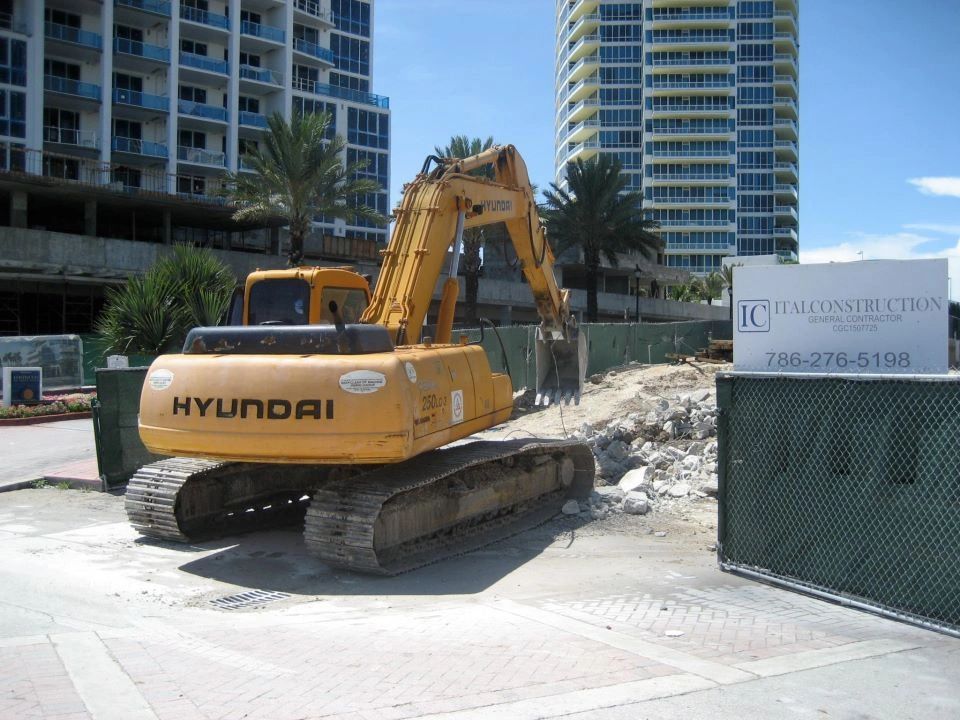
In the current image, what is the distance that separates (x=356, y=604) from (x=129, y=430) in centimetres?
632

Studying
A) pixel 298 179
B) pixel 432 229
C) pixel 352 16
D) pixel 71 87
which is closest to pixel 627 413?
→ pixel 432 229

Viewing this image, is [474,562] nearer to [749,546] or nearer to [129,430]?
[749,546]

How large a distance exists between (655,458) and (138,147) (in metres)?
48.7

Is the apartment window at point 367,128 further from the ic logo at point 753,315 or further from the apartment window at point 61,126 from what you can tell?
the ic logo at point 753,315

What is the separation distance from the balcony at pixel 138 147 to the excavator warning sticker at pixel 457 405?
49.0 metres

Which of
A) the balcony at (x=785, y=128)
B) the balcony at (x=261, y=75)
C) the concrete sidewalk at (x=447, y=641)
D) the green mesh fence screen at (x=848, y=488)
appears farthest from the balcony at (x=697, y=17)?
the green mesh fence screen at (x=848, y=488)

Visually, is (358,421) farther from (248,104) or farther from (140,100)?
(248,104)

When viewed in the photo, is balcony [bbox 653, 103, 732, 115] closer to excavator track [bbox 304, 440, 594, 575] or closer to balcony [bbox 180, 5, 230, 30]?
balcony [bbox 180, 5, 230, 30]

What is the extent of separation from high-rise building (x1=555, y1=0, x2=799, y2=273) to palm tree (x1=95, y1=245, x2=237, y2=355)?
271 ft

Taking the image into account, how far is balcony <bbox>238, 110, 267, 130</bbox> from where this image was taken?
58.3m

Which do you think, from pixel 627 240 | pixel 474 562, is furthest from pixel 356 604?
pixel 627 240

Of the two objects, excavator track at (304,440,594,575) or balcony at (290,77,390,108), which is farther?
balcony at (290,77,390,108)

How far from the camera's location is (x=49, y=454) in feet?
49.6

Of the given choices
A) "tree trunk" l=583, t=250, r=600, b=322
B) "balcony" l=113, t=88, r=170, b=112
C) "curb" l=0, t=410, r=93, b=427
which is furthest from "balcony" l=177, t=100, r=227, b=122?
"curb" l=0, t=410, r=93, b=427
